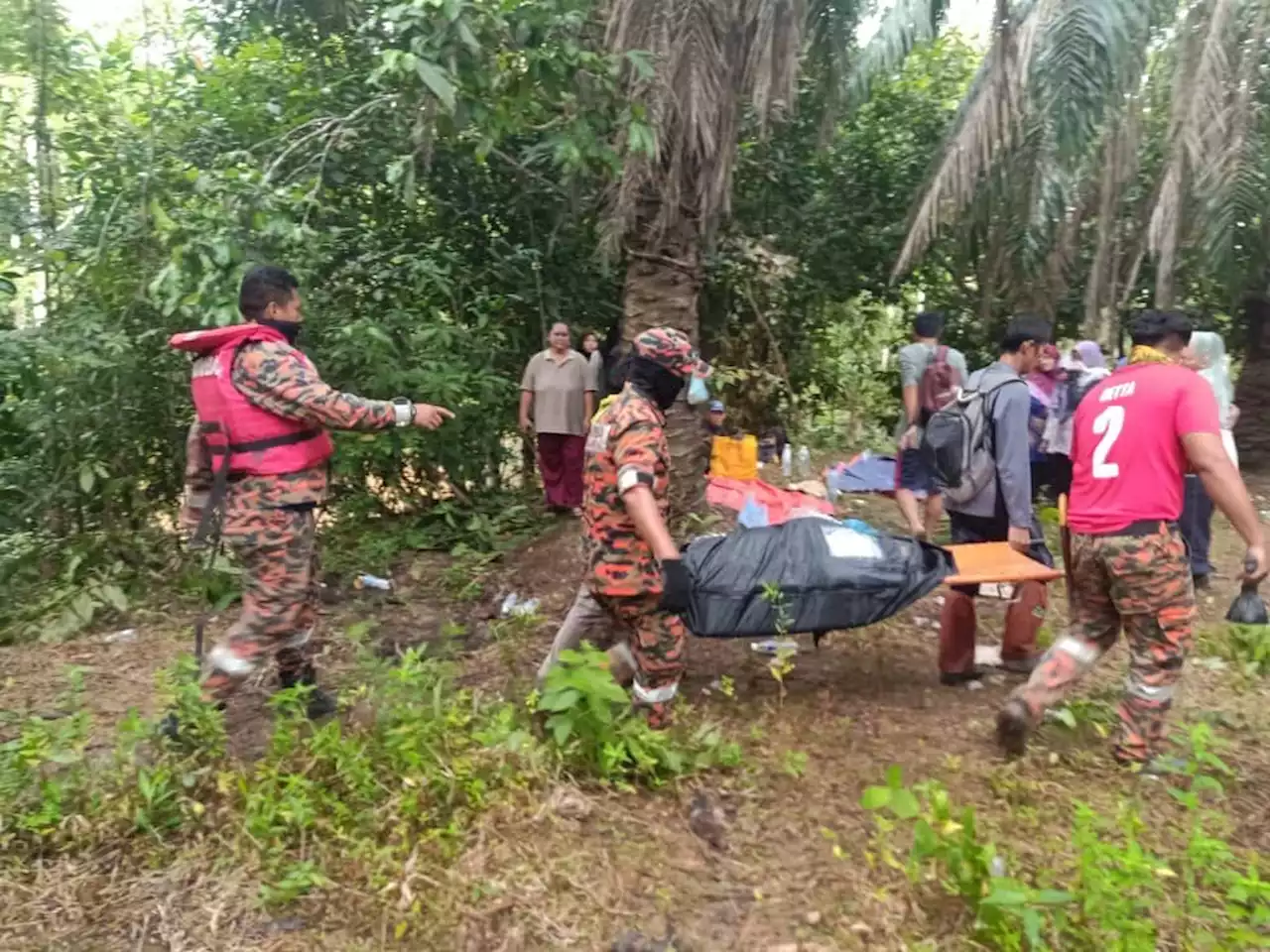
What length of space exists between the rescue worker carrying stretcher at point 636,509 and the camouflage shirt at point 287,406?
0.87 meters

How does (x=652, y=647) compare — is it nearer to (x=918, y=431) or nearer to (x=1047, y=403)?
(x=918, y=431)

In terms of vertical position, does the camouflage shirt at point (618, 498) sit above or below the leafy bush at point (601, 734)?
above

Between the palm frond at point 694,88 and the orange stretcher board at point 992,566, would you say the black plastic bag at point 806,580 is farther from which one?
the palm frond at point 694,88

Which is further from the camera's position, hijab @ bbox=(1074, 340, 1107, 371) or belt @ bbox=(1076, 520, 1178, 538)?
hijab @ bbox=(1074, 340, 1107, 371)

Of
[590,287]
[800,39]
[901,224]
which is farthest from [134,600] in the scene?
[901,224]

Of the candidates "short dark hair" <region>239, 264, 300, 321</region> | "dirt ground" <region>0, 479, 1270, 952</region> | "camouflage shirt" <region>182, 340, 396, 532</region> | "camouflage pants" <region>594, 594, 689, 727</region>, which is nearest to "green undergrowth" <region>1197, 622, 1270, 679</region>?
"dirt ground" <region>0, 479, 1270, 952</region>

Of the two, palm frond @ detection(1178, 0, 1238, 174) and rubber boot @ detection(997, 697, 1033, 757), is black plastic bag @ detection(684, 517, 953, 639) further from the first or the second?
palm frond @ detection(1178, 0, 1238, 174)

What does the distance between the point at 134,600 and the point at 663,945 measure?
177 inches

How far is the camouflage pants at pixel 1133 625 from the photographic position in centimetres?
333

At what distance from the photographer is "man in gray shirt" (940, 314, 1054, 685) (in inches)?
166

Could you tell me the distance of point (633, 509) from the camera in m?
3.36

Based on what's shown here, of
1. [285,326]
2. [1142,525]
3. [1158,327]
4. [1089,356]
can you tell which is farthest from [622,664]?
[1089,356]

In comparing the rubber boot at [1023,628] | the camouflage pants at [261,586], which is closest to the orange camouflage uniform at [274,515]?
the camouflage pants at [261,586]

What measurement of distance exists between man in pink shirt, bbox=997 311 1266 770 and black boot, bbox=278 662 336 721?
9.04 feet
